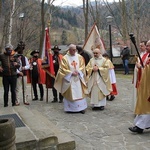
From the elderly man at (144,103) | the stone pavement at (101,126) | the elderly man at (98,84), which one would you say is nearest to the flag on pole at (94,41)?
the elderly man at (98,84)

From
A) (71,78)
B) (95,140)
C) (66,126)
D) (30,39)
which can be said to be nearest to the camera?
(95,140)

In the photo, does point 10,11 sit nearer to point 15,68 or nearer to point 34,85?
point 34,85

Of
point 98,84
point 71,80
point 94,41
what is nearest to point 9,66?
point 71,80

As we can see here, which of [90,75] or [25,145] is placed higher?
[90,75]

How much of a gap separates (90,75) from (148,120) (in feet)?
9.91

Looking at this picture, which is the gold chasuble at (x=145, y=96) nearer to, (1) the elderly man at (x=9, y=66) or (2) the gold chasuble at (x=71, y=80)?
(2) the gold chasuble at (x=71, y=80)

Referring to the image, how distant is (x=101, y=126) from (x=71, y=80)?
6.41 feet

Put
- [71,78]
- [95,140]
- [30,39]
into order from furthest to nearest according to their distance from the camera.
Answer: [30,39], [71,78], [95,140]

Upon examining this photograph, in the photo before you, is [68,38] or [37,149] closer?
[37,149]

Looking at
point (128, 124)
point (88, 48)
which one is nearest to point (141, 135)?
point (128, 124)

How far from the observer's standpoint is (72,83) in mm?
8281

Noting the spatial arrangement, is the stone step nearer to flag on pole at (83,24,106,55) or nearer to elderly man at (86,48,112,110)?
elderly man at (86,48,112,110)

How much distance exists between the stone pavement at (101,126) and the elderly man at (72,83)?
0.27m

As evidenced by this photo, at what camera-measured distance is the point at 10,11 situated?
2050 cm
